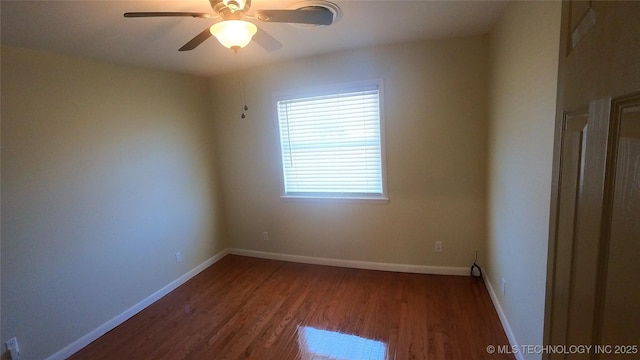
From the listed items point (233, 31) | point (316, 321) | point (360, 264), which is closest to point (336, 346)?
point (316, 321)

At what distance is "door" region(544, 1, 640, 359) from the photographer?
0.44m

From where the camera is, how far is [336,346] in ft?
6.86

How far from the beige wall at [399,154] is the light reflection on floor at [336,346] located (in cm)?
115

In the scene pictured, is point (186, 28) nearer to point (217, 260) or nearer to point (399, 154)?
point (399, 154)

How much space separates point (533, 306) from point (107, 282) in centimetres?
319

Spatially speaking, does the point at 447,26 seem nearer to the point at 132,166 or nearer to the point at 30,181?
the point at 132,166

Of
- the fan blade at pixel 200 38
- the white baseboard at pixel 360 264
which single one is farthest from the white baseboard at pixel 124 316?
the fan blade at pixel 200 38

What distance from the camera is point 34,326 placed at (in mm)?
2053

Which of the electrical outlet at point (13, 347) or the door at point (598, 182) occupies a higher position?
the door at point (598, 182)

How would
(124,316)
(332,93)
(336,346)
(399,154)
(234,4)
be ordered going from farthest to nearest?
1. (332,93)
2. (399,154)
3. (124,316)
4. (336,346)
5. (234,4)

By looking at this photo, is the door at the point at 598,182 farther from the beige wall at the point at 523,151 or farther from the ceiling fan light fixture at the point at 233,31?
the ceiling fan light fixture at the point at 233,31

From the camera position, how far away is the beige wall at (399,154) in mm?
2658

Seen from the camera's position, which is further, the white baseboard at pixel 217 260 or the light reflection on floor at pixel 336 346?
the white baseboard at pixel 217 260

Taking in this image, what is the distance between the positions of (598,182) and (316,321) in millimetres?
2268
